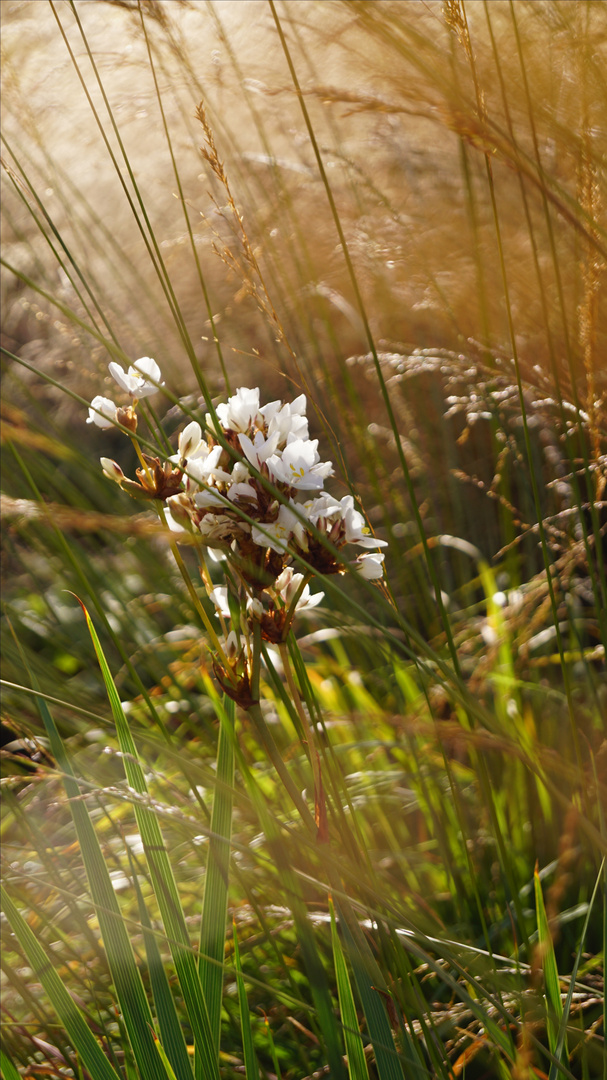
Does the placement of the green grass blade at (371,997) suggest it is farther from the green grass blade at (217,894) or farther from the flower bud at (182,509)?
the flower bud at (182,509)

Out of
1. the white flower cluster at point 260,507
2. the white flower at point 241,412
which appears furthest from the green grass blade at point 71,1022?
the white flower at point 241,412

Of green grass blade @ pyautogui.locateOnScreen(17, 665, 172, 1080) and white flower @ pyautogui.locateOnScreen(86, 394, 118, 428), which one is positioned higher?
white flower @ pyautogui.locateOnScreen(86, 394, 118, 428)

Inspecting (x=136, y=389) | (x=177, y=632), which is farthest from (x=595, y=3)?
(x=177, y=632)

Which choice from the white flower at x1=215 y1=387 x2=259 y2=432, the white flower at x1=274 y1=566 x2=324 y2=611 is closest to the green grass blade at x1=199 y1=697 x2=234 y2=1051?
the white flower at x1=274 y1=566 x2=324 y2=611

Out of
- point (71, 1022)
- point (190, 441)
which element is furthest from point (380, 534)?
point (71, 1022)

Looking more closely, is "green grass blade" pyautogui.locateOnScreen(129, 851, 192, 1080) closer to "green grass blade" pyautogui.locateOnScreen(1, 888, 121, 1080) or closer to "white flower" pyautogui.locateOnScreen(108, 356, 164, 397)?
"green grass blade" pyautogui.locateOnScreen(1, 888, 121, 1080)

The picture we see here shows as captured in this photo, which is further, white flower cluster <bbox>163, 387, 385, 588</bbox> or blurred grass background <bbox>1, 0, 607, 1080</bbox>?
blurred grass background <bbox>1, 0, 607, 1080</bbox>

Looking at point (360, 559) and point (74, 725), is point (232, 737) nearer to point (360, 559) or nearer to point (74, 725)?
point (360, 559)

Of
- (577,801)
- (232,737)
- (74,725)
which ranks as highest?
(232,737)
